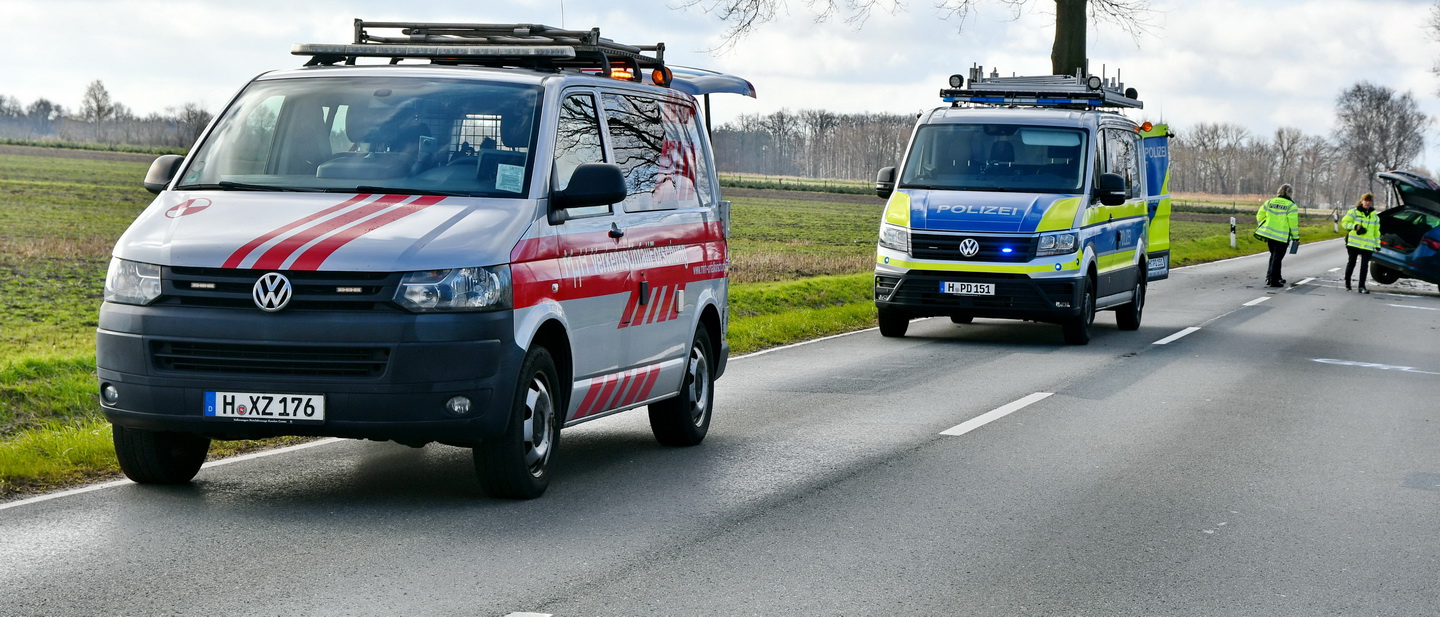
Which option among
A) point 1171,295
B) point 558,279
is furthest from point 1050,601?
point 1171,295

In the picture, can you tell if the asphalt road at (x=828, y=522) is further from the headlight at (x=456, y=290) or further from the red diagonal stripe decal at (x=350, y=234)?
the red diagonal stripe decal at (x=350, y=234)

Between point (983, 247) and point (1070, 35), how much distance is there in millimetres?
13905

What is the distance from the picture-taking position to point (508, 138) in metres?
7.42

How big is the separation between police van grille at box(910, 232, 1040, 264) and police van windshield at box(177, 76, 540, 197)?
361 inches

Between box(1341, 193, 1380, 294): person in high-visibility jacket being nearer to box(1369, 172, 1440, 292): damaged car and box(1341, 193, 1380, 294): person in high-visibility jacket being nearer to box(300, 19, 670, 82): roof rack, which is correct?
box(1369, 172, 1440, 292): damaged car

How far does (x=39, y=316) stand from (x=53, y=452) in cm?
1145

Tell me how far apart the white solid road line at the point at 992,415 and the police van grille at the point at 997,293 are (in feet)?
12.7

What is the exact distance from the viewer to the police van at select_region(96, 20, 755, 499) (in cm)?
651

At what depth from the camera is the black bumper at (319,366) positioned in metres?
6.47

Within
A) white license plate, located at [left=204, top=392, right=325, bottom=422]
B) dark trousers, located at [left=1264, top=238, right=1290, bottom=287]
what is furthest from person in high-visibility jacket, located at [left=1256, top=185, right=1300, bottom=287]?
white license plate, located at [left=204, top=392, right=325, bottom=422]

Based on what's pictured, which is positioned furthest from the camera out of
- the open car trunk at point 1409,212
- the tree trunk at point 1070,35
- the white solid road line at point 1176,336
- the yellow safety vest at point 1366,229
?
the yellow safety vest at point 1366,229

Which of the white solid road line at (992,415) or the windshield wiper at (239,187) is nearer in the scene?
the windshield wiper at (239,187)

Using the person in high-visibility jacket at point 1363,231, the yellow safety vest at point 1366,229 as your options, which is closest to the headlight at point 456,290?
the person in high-visibility jacket at point 1363,231

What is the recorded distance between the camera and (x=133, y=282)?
6.68 m
